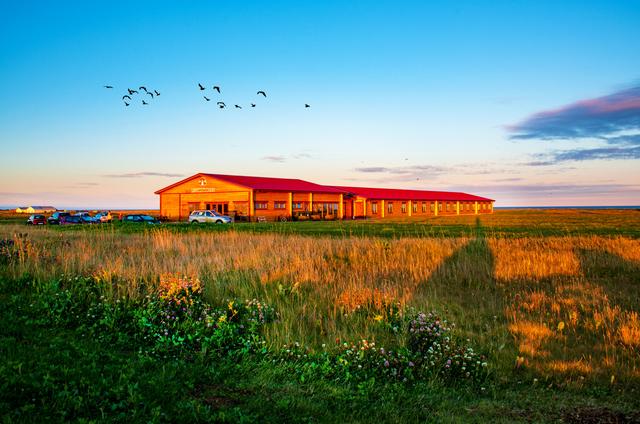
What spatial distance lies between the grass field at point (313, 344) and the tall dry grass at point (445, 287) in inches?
2.2

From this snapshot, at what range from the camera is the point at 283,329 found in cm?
770

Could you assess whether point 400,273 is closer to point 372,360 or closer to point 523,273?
point 523,273

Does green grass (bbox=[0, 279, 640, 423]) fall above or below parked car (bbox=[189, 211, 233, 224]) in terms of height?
below

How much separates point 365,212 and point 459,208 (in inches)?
1289

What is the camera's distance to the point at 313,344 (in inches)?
292

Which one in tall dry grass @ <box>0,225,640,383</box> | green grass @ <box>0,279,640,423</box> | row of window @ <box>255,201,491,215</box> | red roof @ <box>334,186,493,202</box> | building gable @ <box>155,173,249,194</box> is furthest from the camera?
red roof @ <box>334,186,493,202</box>

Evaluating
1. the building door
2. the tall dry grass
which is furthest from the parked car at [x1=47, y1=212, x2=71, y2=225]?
the building door

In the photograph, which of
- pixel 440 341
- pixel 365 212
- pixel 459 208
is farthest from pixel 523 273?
pixel 459 208

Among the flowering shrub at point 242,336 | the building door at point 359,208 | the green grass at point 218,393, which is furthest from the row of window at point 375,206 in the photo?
the green grass at point 218,393

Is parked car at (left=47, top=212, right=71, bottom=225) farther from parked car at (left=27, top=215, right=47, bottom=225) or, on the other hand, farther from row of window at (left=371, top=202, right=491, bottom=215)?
row of window at (left=371, top=202, right=491, bottom=215)

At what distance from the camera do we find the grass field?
502 cm

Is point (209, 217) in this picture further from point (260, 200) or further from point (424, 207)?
point (424, 207)

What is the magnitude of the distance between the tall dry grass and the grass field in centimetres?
5

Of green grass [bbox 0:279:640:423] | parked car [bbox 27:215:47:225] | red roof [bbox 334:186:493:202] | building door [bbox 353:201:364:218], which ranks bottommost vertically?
green grass [bbox 0:279:640:423]
